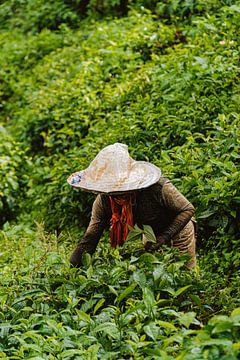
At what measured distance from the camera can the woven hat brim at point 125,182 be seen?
15.8ft

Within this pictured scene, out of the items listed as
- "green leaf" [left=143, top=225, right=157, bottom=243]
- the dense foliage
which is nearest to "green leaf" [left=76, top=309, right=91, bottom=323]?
the dense foliage

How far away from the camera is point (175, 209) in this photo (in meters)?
5.06

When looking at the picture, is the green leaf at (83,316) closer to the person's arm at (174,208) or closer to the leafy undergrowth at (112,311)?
the leafy undergrowth at (112,311)

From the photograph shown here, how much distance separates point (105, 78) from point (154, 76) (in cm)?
117

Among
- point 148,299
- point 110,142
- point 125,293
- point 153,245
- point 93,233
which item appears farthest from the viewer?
point 110,142

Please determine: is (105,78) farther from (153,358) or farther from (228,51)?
(153,358)

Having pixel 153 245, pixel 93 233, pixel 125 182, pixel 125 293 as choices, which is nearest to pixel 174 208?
pixel 153 245

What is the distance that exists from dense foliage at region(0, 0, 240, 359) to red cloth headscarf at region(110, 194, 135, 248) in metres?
0.17

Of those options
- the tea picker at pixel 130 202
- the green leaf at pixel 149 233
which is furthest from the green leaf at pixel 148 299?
the tea picker at pixel 130 202

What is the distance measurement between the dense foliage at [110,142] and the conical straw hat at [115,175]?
431mm

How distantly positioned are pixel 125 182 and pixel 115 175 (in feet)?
0.23

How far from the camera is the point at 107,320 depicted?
14.1 feet

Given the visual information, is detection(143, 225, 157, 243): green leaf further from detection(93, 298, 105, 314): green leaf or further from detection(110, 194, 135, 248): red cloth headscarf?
detection(93, 298, 105, 314): green leaf

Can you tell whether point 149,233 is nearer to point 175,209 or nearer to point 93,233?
point 175,209
